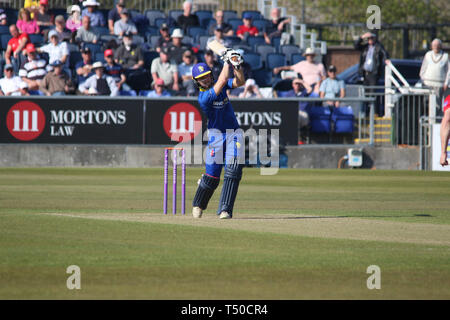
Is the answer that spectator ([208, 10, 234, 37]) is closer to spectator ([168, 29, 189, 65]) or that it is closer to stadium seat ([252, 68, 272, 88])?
stadium seat ([252, 68, 272, 88])

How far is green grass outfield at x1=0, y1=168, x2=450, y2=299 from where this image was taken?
291 inches

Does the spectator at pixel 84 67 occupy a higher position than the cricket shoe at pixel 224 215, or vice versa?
the spectator at pixel 84 67

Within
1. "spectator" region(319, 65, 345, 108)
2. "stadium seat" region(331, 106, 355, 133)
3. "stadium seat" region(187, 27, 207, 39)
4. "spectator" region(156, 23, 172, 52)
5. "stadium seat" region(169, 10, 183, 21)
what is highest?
"stadium seat" region(169, 10, 183, 21)

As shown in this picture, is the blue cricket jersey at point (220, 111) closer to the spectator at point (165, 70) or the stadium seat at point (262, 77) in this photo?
the spectator at point (165, 70)

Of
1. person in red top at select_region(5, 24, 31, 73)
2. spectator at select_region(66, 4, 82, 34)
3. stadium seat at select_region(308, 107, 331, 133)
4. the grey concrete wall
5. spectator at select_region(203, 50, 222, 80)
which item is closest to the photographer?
the grey concrete wall

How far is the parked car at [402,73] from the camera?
91.8 feet

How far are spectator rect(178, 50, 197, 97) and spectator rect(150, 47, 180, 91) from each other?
246mm

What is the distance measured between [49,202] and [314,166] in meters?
11.1

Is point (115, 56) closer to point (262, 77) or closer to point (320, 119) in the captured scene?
point (262, 77)

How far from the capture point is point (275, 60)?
1085 inches

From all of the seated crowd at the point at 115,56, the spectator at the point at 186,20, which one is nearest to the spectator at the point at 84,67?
the seated crowd at the point at 115,56

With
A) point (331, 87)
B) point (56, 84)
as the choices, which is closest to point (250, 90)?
point (331, 87)

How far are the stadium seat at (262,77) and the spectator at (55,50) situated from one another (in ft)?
17.9

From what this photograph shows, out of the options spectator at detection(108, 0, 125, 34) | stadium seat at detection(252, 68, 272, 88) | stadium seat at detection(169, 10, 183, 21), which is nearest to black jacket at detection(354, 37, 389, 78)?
stadium seat at detection(252, 68, 272, 88)
